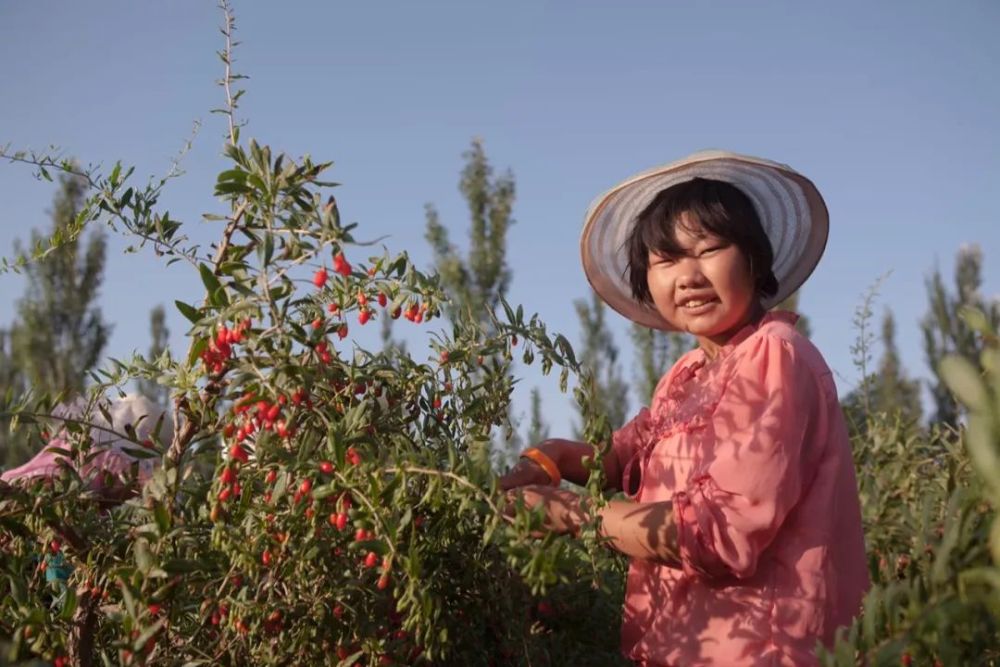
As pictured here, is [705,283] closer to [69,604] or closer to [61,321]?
[69,604]

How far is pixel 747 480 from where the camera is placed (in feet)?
4.58

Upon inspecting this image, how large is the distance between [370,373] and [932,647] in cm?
91

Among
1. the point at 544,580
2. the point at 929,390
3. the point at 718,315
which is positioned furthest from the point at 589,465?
the point at 929,390

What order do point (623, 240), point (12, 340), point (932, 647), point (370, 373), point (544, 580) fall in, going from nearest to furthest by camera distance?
point (932, 647) < point (544, 580) < point (370, 373) < point (623, 240) < point (12, 340)

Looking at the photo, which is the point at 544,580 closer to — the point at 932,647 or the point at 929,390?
A: the point at 932,647

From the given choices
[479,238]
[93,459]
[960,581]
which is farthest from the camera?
[479,238]

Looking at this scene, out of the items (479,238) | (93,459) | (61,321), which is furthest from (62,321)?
(93,459)

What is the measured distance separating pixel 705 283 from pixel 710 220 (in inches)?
4.8

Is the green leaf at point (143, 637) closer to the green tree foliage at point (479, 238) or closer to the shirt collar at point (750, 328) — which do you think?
the shirt collar at point (750, 328)

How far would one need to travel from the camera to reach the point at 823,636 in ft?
4.75

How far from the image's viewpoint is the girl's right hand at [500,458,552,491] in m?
1.70

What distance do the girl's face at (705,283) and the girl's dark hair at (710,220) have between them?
1 cm

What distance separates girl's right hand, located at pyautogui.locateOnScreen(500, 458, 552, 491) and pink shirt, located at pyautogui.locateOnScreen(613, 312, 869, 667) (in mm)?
223

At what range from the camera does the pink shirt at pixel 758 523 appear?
1397mm
